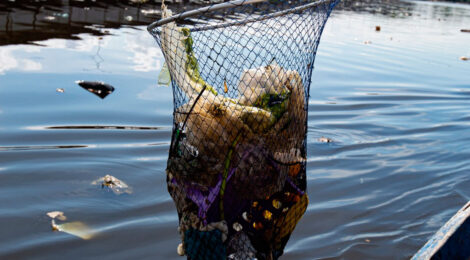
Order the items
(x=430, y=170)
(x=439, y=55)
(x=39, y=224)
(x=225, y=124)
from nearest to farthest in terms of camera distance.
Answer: (x=225, y=124) → (x=39, y=224) → (x=430, y=170) → (x=439, y=55)

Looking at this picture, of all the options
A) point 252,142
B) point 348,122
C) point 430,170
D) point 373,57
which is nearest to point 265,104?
point 252,142

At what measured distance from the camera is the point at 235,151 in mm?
2102

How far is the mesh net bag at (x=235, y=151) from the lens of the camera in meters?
2.10

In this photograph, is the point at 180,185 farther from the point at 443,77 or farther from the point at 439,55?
the point at 439,55

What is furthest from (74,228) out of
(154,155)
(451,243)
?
(451,243)

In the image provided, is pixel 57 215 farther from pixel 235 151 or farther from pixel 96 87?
pixel 96 87

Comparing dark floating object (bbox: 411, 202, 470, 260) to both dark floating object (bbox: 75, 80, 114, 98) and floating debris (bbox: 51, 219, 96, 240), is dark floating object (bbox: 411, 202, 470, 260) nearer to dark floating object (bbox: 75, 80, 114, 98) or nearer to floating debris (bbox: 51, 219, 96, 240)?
floating debris (bbox: 51, 219, 96, 240)

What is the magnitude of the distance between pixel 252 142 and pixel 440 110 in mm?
5895

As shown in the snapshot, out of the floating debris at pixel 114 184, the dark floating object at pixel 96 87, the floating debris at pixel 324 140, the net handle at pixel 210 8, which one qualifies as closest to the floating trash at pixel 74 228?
the floating debris at pixel 114 184

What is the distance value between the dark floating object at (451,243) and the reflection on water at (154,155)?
44.3 inches

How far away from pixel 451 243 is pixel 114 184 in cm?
265

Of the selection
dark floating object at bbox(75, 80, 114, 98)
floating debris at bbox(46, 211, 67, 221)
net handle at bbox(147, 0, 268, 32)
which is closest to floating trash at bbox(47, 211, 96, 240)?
floating debris at bbox(46, 211, 67, 221)

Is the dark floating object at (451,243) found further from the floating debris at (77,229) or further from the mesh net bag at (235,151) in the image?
the floating debris at (77,229)

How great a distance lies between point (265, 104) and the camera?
7.24 feet
